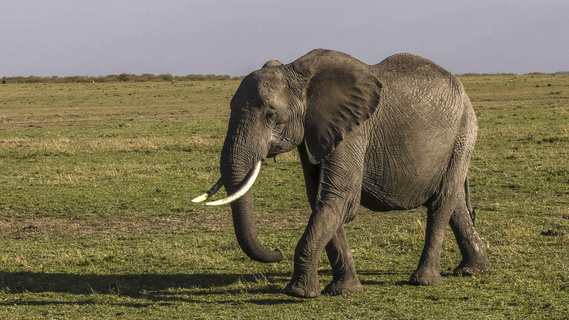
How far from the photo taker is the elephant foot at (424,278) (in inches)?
336

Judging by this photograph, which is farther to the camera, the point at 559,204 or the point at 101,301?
the point at 559,204

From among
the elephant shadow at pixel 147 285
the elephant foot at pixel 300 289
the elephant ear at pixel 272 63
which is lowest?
the elephant shadow at pixel 147 285

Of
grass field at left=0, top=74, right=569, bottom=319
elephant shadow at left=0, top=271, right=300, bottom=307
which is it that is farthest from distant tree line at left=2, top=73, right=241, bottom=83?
elephant shadow at left=0, top=271, right=300, bottom=307

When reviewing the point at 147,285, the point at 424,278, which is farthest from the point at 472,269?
the point at 147,285

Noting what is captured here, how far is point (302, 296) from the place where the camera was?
305 inches

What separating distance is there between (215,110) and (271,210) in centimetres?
2321

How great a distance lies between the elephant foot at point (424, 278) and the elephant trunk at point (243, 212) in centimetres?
158

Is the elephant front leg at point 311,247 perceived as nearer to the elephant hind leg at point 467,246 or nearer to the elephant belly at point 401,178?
the elephant belly at point 401,178

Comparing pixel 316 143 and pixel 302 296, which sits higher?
pixel 316 143

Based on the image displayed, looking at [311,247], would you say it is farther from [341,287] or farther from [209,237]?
[209,237]

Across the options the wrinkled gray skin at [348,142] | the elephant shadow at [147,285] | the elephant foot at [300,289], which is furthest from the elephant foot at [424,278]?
the elephant shadow at [147,285]

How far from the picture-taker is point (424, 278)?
8.54 m

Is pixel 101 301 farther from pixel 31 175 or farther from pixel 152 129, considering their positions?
pixel 152 129

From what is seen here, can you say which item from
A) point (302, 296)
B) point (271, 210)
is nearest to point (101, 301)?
point (302, 296)
